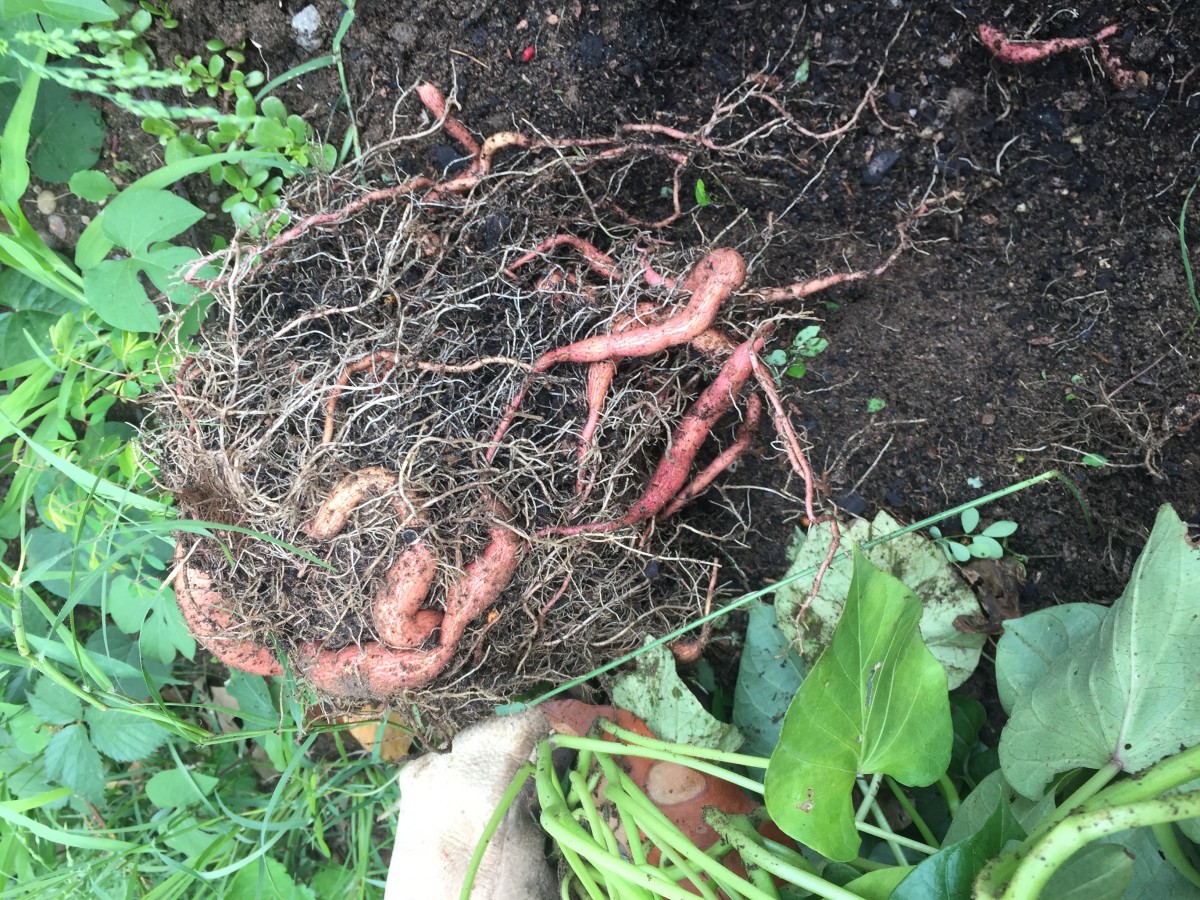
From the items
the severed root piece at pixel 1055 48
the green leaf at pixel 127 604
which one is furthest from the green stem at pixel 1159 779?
the green leaf at pixel 127 604

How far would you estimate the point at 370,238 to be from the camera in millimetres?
1153

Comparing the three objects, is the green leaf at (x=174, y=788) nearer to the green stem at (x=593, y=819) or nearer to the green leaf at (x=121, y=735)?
the green leaf at (x=121, y=735)

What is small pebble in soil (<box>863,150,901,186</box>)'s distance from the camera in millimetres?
1236

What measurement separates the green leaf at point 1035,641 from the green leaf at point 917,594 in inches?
3.8

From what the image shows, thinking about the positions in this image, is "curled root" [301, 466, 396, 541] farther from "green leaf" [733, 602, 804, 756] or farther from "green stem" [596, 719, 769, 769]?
"green leaf" [733, 602, 804, 756]

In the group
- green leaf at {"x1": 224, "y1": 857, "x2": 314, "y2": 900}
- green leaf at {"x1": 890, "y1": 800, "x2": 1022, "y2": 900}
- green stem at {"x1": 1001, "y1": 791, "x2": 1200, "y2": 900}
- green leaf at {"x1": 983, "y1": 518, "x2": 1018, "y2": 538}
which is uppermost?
green stem at {"x1": 1001, "y1": 791, "x2": 1200, "y2": 900}

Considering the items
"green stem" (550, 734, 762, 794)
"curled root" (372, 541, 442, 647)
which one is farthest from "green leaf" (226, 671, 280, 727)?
"green stem" (550, 734, 762, 794)

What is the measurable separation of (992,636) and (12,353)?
1.66m

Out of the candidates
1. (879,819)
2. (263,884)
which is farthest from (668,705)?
(263,884)

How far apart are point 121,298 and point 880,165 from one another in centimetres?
119

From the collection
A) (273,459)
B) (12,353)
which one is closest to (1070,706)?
(273,459)

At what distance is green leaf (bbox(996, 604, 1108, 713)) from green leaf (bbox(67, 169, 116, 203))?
1534 mm

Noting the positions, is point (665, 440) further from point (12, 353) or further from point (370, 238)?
point (12, 353)

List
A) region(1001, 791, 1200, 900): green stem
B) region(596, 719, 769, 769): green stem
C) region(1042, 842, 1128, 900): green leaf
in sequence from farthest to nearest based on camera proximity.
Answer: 1. region(596, 719, 769, 769): green stem
2. region(1042, 842, 1128, 900): green leaf
3. region(1001, 791, 1200, 900): green stem
